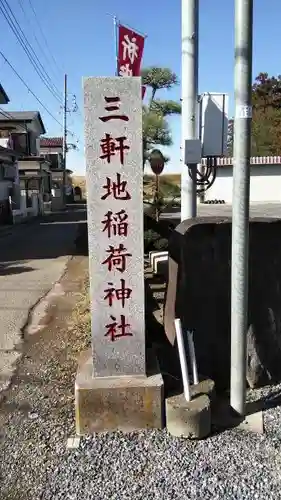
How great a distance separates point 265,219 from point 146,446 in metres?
2.19

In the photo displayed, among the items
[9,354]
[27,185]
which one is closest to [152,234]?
[9,354]

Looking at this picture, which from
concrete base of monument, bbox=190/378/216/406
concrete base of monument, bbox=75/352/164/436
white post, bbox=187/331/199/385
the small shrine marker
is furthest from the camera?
white post, bbox=187/331/199/385

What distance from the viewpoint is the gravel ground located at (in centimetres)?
293

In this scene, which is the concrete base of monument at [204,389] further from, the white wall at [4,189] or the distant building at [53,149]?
the distant building at [53,149]

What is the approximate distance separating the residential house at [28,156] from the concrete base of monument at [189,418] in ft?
89.1

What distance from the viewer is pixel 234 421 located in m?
3.70

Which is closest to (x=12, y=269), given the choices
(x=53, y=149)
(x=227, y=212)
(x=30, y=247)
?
(x=30, y=247)

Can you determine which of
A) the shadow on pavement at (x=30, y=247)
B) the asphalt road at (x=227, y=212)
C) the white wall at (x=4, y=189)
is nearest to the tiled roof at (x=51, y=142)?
the white wall at (x=4, y=189)

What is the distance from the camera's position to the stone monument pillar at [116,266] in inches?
135

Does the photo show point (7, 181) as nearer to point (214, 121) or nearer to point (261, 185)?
point (261, 185)

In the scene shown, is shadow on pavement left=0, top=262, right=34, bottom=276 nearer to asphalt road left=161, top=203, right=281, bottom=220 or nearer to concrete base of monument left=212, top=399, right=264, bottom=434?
concrete base of monument left=212, top=399, right=264, bottom=434

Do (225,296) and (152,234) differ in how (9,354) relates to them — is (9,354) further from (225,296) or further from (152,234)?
(152,234)

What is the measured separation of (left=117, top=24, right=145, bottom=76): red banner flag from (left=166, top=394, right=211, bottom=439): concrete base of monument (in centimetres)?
643

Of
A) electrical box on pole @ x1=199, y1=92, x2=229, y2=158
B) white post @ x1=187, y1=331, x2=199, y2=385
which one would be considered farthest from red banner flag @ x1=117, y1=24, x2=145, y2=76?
white post @ x1=187, y1=331, x2=199, y2=385
